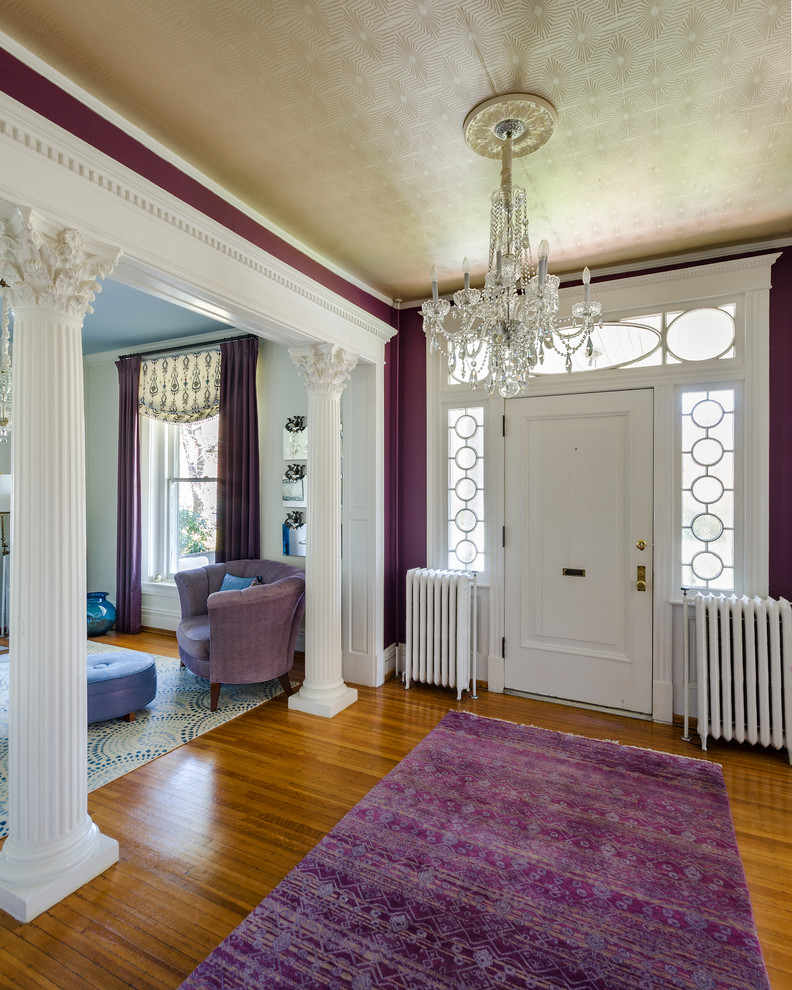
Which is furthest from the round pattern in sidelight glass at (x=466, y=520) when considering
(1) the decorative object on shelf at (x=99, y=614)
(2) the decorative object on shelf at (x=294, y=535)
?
(1) the decorative object on shelf at (x=99, y=614)

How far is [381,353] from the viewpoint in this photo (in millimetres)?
4312

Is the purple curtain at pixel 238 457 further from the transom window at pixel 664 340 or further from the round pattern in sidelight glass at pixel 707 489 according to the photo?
the round pattern in sidelight glass at pixel 707 489

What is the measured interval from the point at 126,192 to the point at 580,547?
11.0 feet

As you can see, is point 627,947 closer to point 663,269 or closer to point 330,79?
point 330,79

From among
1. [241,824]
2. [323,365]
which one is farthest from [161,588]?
[241,824]

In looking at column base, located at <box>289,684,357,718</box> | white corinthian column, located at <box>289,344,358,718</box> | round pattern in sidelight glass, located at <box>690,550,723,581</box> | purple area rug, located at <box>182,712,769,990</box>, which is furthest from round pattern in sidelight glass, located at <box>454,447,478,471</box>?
purple area rug, located at <box>182,712,769,990</box>

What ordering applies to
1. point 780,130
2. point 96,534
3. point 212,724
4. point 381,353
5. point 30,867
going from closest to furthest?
1. point 30,867
2. point 780,130
3. point 212,724
4. point 381,353
5. point 96,534

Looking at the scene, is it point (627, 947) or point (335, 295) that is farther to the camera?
point (335, 295)

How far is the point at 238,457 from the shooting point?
5172mm

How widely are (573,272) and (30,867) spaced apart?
436cm

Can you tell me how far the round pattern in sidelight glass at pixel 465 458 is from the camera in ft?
14.1

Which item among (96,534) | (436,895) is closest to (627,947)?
(436,895)

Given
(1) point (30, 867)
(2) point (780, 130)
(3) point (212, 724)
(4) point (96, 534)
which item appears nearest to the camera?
(1) point (30, 867)

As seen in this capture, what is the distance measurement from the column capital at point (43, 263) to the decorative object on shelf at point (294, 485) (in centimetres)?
295
